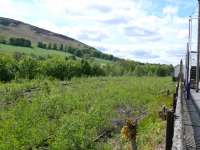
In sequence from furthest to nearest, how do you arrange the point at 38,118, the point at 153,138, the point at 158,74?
1. the point at 158,74
2. the point at 38,118
3. the point at 153,138

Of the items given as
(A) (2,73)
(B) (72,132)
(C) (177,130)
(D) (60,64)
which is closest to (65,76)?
(D) (60,64)

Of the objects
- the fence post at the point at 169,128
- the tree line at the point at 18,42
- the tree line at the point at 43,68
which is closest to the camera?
the fence post at the point at 169,128

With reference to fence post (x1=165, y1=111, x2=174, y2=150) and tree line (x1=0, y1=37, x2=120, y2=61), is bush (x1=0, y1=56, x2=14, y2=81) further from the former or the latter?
fence post (x1=165, y1=111, x2=174, y2=150)

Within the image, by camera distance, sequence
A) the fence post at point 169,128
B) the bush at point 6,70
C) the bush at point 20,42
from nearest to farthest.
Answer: the fence post at point 169,128
the bush at point 6,70
the bush at point 20,42

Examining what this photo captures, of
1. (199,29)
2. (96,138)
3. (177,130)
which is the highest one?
(199,29)

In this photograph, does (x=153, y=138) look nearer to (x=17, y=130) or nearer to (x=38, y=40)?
(x=17, y=130)

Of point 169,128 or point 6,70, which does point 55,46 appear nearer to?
point 6,70

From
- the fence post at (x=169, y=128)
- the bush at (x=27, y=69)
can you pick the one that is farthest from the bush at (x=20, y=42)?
the fence post at (x=169, y=128)

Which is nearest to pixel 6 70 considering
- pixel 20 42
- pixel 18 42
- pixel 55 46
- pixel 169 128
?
pixel 169 128

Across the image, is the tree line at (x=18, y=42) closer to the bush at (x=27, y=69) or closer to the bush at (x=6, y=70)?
the bush at (x=27, y=69)

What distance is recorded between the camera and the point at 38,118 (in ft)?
84.0

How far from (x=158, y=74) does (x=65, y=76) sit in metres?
69.1

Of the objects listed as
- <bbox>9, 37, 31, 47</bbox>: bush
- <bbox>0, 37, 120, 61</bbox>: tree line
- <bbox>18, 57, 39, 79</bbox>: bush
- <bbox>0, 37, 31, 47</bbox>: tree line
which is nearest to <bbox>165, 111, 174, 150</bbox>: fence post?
<bbox>18, 57, 39, 79</bbox>: bush

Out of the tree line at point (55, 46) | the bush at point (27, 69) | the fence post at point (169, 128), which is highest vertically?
the tree line at point (55, 46)
